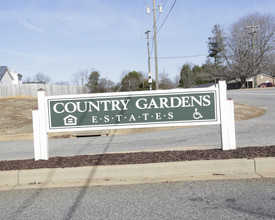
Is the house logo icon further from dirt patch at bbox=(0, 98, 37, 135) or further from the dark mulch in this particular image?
dirt patch at bbox=(0, 98, 37, 135)

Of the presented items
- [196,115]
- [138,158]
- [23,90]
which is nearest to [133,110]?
[138,158]

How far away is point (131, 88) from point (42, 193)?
56678mm

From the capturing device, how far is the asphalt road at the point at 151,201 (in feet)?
12.3

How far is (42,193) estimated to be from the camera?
15.4 feet

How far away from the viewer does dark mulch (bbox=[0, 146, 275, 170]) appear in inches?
222

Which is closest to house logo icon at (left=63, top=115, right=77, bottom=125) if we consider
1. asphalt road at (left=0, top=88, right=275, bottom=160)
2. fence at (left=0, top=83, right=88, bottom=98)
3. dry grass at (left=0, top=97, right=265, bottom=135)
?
asphalt road at (left=0, top=88, right=275, bottom=160)

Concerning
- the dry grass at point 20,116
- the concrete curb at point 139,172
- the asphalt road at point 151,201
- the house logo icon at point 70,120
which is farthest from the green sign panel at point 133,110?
the dry grass at point 20,116

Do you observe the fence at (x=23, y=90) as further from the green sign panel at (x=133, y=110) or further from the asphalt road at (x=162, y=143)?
the green sign panel at (x=133, y=110)

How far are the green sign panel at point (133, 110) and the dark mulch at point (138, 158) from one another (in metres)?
0.66

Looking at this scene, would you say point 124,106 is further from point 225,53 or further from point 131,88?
point 225,53

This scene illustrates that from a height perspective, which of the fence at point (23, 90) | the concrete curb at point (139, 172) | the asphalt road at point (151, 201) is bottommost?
the asphalt road at point (151, 201)

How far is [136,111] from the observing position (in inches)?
250

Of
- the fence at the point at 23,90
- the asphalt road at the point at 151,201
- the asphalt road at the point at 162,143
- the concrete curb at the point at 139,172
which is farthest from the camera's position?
the fence at the point at 23,90

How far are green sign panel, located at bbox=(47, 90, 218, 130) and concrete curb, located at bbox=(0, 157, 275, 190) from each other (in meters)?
1.27
